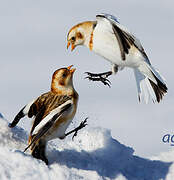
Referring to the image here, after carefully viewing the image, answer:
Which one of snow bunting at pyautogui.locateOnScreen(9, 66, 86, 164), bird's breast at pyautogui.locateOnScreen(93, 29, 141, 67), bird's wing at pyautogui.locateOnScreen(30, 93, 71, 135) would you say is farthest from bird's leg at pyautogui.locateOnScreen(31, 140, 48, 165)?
bird's breast at pyautogui.locateOnScreen(93, 29, 141, 67)

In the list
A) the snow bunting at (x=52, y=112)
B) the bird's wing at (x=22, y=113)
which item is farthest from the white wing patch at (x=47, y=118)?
the bird's wing at (x=22, y=113)

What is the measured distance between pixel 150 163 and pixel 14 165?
2039mm

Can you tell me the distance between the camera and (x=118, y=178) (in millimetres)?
6199

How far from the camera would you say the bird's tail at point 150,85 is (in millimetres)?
7355

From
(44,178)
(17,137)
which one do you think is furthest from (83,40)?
(44,178)

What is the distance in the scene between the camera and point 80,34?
7000 millimetres

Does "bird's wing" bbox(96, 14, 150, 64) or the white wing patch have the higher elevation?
"bird's wing" bbox(96, 14, 150, 64)

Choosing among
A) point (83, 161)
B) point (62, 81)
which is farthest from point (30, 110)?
→ point (83, 161)

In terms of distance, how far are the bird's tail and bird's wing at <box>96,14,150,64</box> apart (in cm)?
51

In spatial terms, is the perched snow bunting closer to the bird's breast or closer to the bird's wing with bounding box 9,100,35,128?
the bird's breast

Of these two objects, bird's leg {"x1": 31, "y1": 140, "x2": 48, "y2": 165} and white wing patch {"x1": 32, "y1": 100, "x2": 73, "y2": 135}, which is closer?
white wing patch {"x1": 32, "y1": 100, "x2": 73, "y2": 135}

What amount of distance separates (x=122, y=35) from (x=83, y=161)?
174 cm

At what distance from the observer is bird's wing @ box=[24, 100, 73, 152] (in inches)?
220

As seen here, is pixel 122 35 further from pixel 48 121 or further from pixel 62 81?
pixel 48 121
